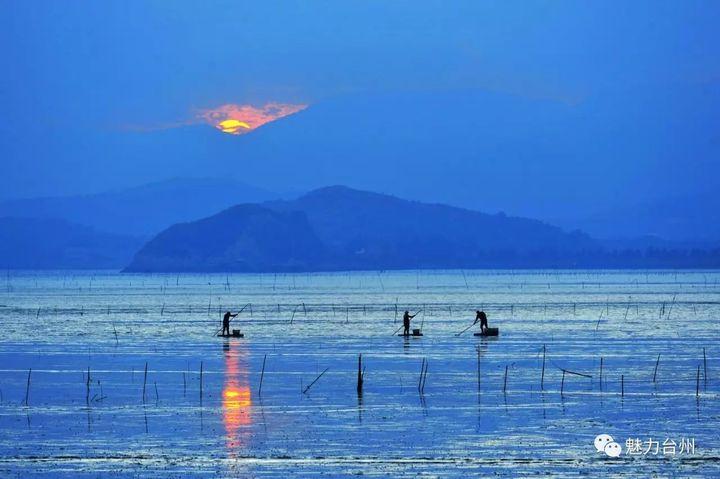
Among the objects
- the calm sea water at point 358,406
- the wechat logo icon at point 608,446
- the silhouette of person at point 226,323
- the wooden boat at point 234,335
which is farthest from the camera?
the wooden boat at point 234,335

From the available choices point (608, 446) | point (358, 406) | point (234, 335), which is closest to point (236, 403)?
point (358, 406)

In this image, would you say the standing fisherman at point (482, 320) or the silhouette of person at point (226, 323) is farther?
the silhouette of person at point (226, 323)

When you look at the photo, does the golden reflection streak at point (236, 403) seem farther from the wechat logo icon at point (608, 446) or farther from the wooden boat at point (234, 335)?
the wooden boat at point (234, 335)

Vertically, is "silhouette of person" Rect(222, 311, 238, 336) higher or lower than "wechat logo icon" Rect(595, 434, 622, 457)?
higher

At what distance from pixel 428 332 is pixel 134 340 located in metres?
18.7

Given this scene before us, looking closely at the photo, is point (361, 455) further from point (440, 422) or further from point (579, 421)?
point (579, 421)

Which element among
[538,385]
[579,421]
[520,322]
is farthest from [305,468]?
[520,322]

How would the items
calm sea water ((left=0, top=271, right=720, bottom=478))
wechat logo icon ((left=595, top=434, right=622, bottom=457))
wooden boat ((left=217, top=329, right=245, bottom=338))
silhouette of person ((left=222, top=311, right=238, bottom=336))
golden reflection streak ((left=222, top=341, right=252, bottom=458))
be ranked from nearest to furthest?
1. calm sea water ((left=0, top=271, right=720, bottom=478))
2. wechat logo icon ((left=595, top=434, right=622, bottom=457))
3. golden reflection streak ((left=222, top=341, right=252, bottom=458))
4. silhouette of person ((left=222, top=311, right=238, bottom=336))
5. wooden boat ((left=217, top=329, right=245, bottom=338))

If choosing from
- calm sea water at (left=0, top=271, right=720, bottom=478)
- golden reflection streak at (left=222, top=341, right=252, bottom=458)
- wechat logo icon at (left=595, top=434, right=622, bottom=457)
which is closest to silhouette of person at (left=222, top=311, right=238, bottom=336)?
calm sea water at (left=0, top=271, right=720, bottom=478)

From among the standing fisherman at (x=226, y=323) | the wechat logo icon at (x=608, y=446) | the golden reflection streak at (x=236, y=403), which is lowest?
the wechat logo icon at (x=608, y=446)

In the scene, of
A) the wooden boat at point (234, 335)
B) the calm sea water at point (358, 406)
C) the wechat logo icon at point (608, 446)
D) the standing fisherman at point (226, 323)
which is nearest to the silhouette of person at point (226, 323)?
the standing fisherman at point (226, 323)

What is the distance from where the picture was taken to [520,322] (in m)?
85.1

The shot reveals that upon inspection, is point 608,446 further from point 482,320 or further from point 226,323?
point 226,323

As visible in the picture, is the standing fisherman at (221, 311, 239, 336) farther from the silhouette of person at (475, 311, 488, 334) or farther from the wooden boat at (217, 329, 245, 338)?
the silhouette of person at (475, 311, 488, 334)
